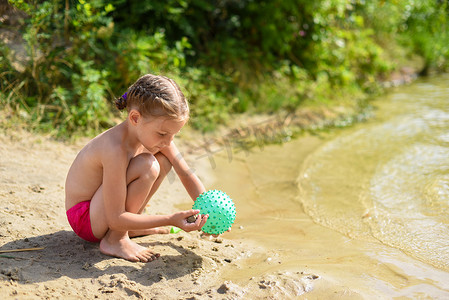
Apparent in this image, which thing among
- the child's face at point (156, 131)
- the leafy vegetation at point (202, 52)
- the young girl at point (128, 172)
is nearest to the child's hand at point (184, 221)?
the young girl at point (128, 172)

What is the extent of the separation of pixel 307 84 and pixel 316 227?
361cm

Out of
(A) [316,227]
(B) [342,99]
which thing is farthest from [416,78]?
(A) [316,227]

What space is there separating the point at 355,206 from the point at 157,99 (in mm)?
1991

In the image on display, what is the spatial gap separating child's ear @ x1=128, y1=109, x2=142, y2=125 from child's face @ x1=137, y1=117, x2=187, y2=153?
27 mm

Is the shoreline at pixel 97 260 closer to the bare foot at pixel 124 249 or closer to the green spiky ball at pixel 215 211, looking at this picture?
the bare foot at pixel 124 249

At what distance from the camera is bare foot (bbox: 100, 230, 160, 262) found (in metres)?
2.83

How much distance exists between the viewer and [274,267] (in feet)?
9.36

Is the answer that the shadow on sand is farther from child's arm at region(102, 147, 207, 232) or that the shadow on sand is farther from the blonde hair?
the blonde hair

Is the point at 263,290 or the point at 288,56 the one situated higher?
the point at 288,56

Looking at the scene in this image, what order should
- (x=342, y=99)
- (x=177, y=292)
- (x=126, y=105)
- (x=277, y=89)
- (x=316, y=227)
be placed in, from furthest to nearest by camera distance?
(x=342, y=99) < (x=277, y=89) < (x=316, y=227) < (x=126, y=105) < (x=177, y=292)

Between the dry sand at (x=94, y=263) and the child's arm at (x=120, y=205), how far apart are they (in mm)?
274

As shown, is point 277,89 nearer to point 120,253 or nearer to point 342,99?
point 342,99

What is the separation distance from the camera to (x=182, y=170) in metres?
3.06

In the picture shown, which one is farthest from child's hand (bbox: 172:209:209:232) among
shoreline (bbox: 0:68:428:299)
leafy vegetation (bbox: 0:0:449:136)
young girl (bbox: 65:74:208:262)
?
leafy vegetation (bbox: 0:0:449:136)
